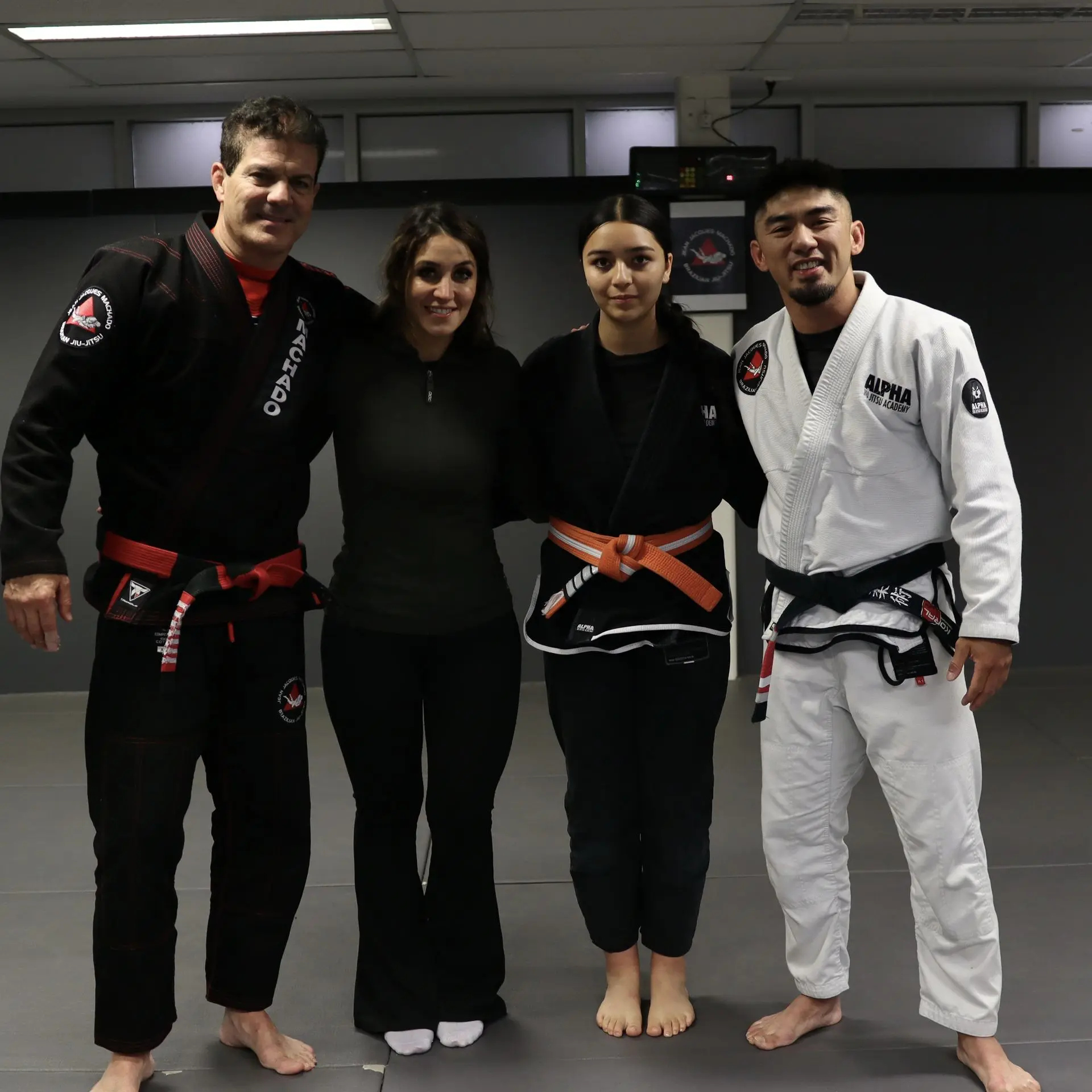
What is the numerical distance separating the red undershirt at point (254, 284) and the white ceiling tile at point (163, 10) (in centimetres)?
219

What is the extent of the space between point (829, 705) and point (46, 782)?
303cm

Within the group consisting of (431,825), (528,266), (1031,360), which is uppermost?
(528,266)

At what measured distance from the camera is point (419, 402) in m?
2.18

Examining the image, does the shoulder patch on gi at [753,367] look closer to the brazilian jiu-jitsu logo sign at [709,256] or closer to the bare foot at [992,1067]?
the bare foot at [992,1067]

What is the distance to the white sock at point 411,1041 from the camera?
7.47ft

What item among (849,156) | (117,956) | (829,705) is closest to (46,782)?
(117,956)

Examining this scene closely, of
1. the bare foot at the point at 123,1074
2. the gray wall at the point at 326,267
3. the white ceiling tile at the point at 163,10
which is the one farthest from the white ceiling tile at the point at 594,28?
the bare foot at the point at 123,1074

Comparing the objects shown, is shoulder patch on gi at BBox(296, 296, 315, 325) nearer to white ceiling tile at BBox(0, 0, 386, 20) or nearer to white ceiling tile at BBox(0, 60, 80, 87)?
white ceiling tile at BBox(0, 0, 386, 20)

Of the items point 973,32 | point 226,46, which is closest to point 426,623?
point 226,46

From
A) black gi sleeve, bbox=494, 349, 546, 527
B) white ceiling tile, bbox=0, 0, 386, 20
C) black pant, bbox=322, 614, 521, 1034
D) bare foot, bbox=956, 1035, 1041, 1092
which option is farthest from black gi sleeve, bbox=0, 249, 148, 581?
white ceiling tile, bbox=0, 0, 386, 20

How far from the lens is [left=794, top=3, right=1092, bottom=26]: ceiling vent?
4125 mm

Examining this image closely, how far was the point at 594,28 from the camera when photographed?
14.0 feet

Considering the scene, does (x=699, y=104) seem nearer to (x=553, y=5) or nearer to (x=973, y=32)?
(x=973, y=32)

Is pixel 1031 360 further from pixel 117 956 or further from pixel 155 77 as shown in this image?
pixel 117 956
